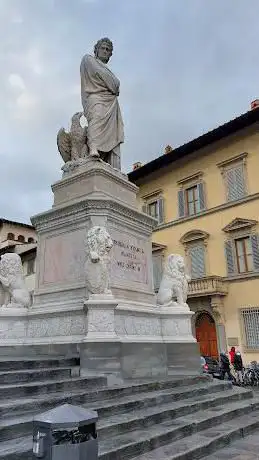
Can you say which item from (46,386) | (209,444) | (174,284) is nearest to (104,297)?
(46,386)

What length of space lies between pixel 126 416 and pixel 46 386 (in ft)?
3.18

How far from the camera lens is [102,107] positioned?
8.54 metres

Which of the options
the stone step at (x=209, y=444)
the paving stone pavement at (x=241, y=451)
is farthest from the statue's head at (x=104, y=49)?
the paving stone pavement at (x=241, y=451)

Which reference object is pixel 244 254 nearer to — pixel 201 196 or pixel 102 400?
pixel 201 196

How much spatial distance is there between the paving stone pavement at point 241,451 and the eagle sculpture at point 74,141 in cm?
607

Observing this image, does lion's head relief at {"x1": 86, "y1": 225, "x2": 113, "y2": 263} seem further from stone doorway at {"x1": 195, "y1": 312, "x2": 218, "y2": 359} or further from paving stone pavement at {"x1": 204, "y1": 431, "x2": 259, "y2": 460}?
stone doorway at {"x1": 195, "y1": 312, "x2": 218, "y2": 359}

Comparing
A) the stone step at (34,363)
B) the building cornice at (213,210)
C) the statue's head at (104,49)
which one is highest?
the building cornice at (213,210)

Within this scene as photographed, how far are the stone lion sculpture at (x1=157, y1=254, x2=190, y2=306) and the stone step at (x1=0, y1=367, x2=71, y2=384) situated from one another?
9.43ft

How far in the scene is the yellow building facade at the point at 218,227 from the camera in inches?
826

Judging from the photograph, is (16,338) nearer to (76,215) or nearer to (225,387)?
(76,215)

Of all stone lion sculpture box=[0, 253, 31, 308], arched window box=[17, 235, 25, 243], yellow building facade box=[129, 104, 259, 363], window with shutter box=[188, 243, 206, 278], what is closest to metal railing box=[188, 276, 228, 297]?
yellow building facade box=[129, 104, 259, 363]

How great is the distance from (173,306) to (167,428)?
335cm

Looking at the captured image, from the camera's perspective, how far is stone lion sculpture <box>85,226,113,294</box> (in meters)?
5.91

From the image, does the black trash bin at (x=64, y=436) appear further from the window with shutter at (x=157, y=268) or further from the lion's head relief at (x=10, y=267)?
the window with shutter at (x=157, y=268)
